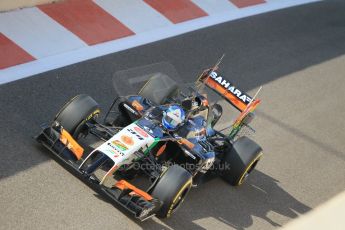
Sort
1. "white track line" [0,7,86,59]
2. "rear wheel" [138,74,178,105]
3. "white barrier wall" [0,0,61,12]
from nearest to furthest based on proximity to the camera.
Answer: "rear wheel" [138,74,178,105] → "white track line" [0,7,86,59] → "white barrier wall" [0,0,61,12]

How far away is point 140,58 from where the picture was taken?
9.52 metres

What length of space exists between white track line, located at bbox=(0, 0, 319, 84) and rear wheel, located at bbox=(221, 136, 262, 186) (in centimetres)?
285

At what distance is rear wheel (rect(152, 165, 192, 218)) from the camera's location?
6211 mm

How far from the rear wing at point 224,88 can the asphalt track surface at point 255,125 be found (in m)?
0.88

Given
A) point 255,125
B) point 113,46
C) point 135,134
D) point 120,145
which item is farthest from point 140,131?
point 113,46

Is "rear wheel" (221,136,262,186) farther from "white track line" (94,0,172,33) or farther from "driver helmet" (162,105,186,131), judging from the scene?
"white track line" (94,0,172,33)

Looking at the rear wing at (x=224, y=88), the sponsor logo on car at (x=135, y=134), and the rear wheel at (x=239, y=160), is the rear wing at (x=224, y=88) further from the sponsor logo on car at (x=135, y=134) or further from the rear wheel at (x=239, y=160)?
the sponsor logo on car at (x=135, y=134)

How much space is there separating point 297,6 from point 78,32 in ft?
18.5

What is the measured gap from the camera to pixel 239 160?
7.13 meters

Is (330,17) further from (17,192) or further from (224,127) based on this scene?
(17,192)

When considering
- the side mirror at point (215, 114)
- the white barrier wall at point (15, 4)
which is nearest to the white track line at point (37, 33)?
the white barrier wall at point (15, 4)

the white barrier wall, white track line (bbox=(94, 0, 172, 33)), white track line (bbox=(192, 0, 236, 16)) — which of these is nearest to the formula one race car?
the white barrier wall

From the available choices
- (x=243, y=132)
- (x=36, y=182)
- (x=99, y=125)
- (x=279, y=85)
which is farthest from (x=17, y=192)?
(x=279, y=85)

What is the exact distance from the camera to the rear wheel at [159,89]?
739cm
